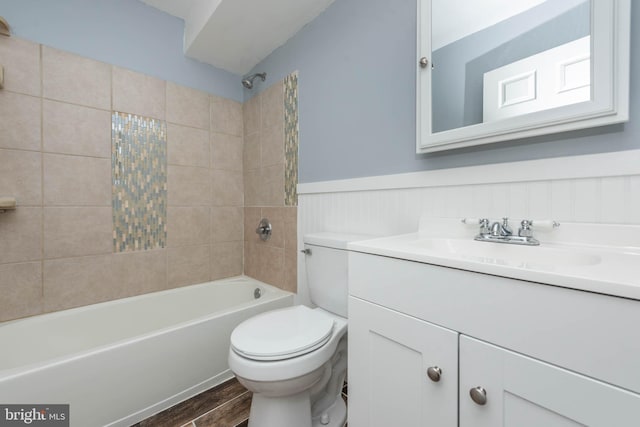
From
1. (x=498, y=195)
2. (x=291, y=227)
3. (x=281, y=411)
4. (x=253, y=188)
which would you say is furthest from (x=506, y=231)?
(x=253, y=188)

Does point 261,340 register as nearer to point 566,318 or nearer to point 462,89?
point 566,318

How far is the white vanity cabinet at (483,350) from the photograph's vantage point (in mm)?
447

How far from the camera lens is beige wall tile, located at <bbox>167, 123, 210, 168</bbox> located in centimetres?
188

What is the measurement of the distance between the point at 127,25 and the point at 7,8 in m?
0.52

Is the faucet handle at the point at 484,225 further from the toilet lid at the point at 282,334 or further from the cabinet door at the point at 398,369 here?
the toilet lid at the point at 282,334

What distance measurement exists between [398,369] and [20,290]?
6.25 feet

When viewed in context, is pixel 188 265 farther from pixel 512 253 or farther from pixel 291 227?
pixel 512 253

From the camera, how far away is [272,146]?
1.97 metres

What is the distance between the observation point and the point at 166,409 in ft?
4.17

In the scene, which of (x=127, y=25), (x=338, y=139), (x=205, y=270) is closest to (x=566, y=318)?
(x=338, y=139)

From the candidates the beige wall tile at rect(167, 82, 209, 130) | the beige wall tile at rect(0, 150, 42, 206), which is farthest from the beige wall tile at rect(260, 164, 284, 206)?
the beige wall tile at rect(0, 150, 42, 206)

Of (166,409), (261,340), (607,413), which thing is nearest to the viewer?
(607,413)

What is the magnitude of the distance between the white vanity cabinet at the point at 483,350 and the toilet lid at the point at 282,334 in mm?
199


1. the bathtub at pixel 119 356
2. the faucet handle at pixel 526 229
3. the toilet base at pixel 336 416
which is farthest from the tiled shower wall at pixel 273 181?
the faucet handle at pixel 526 229
